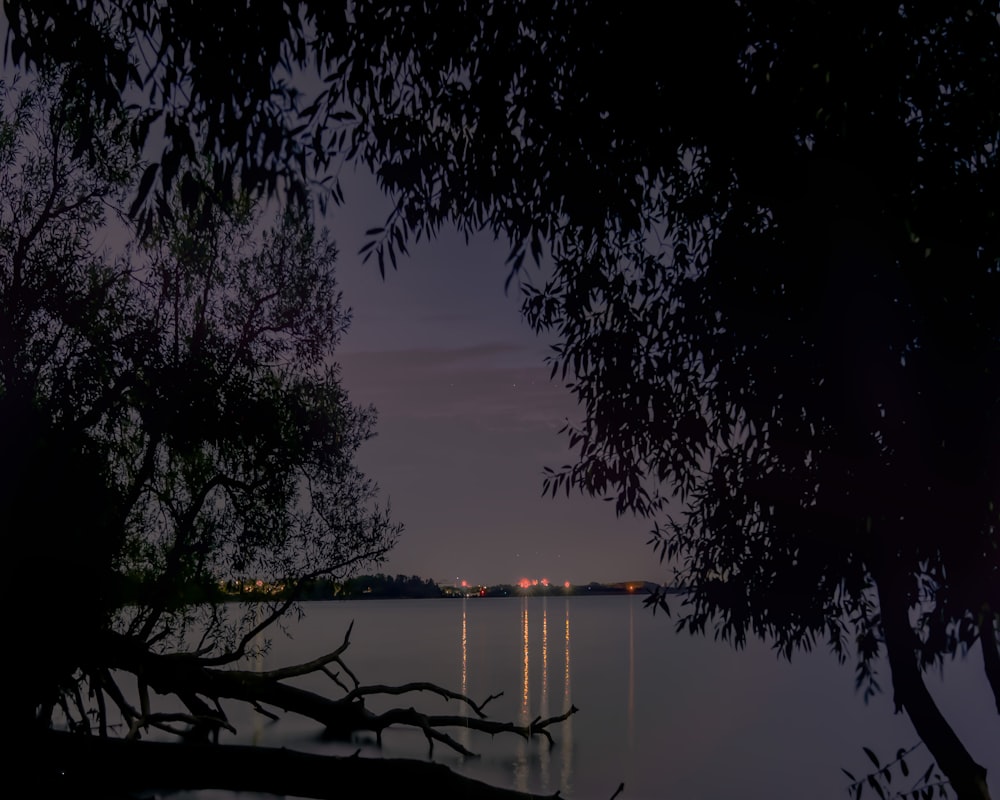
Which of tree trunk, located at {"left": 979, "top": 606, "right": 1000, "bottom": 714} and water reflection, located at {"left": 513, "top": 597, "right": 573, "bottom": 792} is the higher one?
tree trunk, located at {"left": 979, "top": 606, "right": 1000, "bottom": 714}

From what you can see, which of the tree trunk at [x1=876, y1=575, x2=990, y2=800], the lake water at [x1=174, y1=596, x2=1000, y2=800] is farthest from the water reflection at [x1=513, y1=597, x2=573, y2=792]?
the tree trunk at [x1=876, y1=575, x2=990, y2=800]

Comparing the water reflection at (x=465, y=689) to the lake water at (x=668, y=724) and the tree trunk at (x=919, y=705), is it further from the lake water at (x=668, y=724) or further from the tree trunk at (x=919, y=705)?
the tree trunk at (x=919, y=705)

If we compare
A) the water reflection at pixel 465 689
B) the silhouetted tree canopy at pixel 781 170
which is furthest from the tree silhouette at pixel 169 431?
the water reflection at pixel 465 689

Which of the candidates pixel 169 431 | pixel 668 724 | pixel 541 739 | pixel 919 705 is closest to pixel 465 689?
A: pixel 668 724

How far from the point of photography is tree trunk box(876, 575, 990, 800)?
28.2 feet

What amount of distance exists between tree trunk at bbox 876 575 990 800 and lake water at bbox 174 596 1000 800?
68.1ft

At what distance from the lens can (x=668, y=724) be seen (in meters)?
48.6

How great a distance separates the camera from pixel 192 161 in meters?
7.09


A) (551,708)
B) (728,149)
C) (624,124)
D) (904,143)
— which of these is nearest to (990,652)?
(904,143)

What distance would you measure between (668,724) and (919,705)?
42.9 m

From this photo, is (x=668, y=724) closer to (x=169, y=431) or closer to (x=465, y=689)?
(x=465, y=689)

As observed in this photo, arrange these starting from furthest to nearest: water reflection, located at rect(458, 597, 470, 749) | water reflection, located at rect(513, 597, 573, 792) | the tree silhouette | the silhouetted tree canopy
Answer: water reflection, located at rect(458, 597, 470, 749), water reflection, located at rect(513, 597, 573, 792), the tree silhouette, the silhouetted tree canopy

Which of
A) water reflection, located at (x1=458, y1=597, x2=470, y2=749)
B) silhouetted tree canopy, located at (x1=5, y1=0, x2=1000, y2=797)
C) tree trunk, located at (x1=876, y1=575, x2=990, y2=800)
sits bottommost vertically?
water reflection, located at (x1=458, y1=597, x2=470, y2=749)

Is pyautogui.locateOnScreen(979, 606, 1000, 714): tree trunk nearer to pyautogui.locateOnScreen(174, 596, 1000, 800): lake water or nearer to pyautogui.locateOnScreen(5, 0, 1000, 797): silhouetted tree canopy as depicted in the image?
pyautogui.locateOnScreen(5, 0, 1000, 797): silhouetted tree canopy
